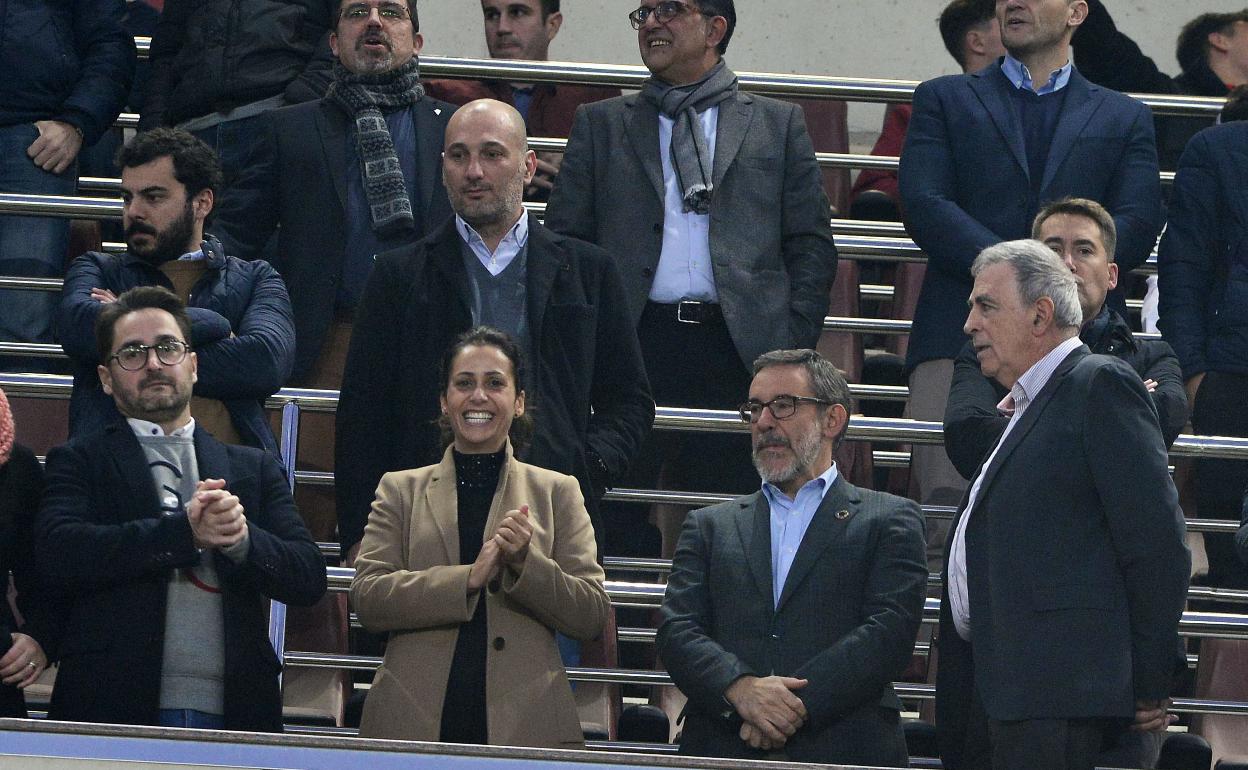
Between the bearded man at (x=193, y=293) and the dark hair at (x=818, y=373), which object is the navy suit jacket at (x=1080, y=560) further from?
the bearded man at (x=193, y=293)

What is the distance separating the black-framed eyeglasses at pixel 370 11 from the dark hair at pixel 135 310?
1.26m

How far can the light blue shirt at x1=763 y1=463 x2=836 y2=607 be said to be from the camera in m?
4.43

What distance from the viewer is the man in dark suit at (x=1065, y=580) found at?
3.94m

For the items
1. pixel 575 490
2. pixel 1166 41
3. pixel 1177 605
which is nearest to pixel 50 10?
pixel 575 490

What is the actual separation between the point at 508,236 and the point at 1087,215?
50.2 inches

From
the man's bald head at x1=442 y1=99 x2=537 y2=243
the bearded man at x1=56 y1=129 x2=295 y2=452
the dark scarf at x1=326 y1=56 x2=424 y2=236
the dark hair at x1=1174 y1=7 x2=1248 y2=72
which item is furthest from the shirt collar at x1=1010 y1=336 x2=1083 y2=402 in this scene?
the dark hair at x1=1174 y1=7 x2=1248 y2=72

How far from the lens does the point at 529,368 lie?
15.7 ft

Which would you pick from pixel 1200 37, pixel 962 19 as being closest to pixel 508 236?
pixel 962 19

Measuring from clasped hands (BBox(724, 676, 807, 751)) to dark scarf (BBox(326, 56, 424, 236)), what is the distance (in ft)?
5.42

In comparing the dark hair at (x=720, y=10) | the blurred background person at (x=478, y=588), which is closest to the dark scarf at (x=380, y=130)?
the dark hair at (x=720, y=10)

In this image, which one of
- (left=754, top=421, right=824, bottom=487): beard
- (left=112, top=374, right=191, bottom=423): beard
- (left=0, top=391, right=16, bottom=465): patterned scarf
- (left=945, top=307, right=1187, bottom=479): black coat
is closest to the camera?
(left=0, top=391, right=16, bottom=465): patterned scarf

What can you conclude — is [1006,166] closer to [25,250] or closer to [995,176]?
[995,176]

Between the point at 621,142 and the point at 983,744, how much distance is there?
1.99 meters

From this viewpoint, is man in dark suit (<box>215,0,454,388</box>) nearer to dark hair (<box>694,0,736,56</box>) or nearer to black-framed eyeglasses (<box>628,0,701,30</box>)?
black-framed eyeglasses (<box>628,0,701,30</box>)
